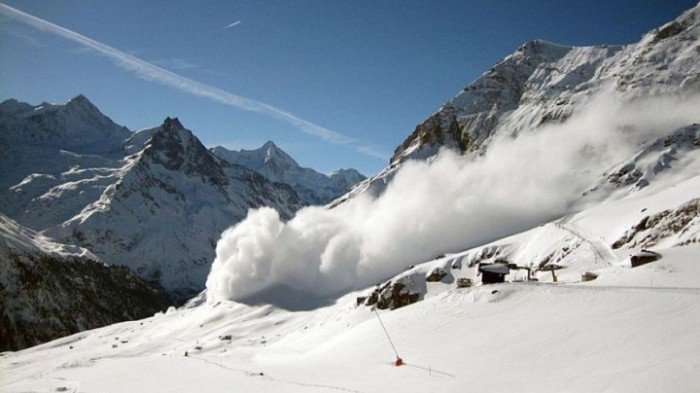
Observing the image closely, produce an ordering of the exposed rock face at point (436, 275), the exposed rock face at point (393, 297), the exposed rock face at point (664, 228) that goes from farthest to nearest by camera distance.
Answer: the exposed rock face at point (436, 275)
the exposed rock face at point (393, 297)
the exposed rock face at point (664, 228)

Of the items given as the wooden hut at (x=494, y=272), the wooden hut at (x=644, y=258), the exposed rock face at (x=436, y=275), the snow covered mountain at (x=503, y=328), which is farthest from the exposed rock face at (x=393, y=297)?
the wooden hut at (x=644, y=258)

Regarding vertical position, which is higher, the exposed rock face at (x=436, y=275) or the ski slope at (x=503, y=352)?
the ski slope at (x=503, y=352)

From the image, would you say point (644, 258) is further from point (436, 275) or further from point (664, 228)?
point (436, 275)

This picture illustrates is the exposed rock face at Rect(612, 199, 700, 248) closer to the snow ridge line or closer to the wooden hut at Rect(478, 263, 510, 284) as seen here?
the snow ridge line

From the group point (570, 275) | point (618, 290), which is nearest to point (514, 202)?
point (570, 275)

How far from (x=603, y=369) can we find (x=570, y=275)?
43.4 metres

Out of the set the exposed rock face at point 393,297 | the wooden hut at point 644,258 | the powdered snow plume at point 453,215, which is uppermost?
the powdered snow plume at point 453,215

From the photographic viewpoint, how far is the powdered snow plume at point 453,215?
143875 mm

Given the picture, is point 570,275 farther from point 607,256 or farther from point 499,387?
point 499,387

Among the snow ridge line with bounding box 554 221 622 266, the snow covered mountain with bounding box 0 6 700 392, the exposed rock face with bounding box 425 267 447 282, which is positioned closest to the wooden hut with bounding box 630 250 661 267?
the snow covered mountain with bounding box 0 6 700 392

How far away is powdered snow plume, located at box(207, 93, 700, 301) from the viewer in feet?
472

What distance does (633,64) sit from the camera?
194625 millimetres

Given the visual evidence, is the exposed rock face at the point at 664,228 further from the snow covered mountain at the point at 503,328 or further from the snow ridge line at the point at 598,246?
the snow ridge line at the point at 598,246

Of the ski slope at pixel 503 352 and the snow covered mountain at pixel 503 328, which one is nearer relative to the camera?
the ski slope at pixel 503 352
